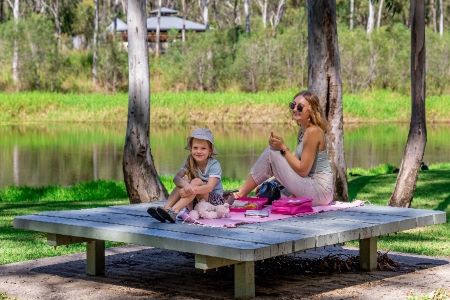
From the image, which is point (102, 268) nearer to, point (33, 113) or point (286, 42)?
point (33, 113)

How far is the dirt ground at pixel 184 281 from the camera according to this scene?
7168mm

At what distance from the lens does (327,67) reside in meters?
11.2

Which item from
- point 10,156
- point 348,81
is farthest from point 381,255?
point 348,81

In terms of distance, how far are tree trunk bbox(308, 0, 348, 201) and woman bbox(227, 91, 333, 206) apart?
117 inches

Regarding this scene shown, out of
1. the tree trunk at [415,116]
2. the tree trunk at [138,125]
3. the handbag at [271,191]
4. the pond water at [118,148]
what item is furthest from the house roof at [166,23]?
the handbag at [271,191]

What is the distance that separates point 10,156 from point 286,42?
22.3 metres

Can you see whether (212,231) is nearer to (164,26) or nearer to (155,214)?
(155,214)

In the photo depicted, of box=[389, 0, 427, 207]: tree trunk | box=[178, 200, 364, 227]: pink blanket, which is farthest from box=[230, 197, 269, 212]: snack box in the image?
box=[389, 0, 427, 207]: tree trunk

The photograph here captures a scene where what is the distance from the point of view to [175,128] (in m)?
41.1

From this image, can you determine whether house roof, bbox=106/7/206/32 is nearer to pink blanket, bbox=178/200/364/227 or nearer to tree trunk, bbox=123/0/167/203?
tree trunk, bbox=123/0/167/203

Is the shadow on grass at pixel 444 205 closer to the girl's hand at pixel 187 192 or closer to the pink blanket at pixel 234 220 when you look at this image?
the pink blanket at pixel 234 220

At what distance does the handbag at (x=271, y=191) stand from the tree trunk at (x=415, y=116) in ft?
10.8

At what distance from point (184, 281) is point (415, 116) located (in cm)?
435

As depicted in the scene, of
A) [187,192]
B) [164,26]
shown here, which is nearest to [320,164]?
[187,192]
